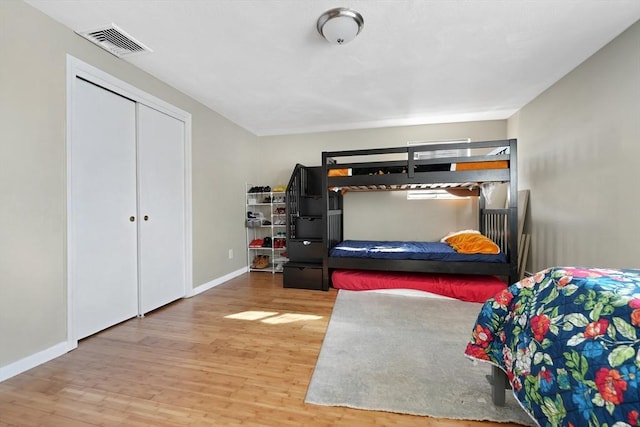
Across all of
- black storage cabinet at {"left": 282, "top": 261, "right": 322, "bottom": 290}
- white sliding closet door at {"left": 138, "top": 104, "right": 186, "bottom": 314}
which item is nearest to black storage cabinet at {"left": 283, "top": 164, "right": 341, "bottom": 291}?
black storage cabinet at {"left": 282, "top": 261, "right": 322, "bottom": 290}

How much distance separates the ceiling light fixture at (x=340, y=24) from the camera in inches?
69.2

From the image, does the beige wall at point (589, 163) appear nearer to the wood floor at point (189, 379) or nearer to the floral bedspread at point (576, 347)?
the floral bedspread at point (576, 347)

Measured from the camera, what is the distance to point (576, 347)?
76cm

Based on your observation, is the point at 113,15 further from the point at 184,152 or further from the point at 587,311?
the point at 587,311

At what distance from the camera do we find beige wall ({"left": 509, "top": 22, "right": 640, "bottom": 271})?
6.49 ft

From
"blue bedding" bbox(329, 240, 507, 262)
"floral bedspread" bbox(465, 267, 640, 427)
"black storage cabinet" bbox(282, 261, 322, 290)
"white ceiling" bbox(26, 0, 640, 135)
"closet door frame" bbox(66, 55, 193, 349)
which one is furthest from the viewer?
"black storage cabinet" bbox(282, 261, 322, 290)

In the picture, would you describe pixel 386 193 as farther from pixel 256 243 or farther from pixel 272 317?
pixel 272 317

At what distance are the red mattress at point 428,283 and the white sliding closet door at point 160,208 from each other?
1.90m

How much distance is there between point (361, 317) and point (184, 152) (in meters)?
2.70

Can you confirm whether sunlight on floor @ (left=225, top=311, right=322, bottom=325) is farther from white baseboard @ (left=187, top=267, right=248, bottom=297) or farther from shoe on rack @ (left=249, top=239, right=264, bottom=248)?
shoe on rack @ (left=249, top=239, right=264, bottom=248)

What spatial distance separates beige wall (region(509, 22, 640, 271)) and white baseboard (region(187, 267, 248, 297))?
4049mm

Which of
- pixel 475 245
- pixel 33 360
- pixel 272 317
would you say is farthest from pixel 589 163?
pixel 33 360

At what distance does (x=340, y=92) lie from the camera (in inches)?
121

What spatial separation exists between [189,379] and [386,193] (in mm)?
3525
